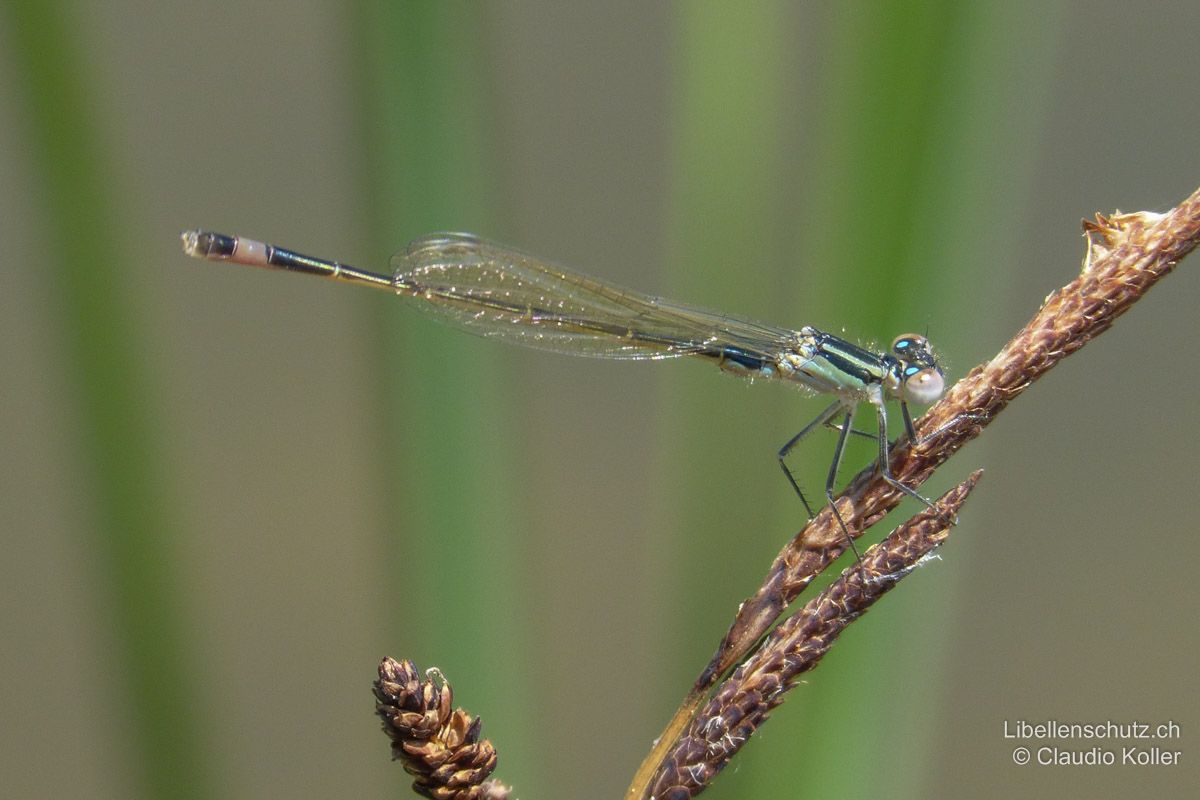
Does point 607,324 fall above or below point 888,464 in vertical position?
above

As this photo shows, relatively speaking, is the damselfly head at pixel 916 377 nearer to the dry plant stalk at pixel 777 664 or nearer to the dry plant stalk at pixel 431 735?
the dry plant stalk at pixel 777 664

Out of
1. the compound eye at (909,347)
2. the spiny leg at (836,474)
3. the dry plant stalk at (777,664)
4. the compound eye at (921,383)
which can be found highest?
the compound eye at (909,347)

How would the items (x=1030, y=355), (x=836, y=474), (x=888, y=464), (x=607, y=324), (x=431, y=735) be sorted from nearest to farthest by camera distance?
1. (x=431, y=735)
2. (x=1030, y=355)
3. (x=888, y=464)
4. (x=836, y=474)
5. (x=607, y=324)

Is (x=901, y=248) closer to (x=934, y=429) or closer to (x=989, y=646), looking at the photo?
(x=934, y=429)

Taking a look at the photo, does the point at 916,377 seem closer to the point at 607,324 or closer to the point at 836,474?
the point at 836,474

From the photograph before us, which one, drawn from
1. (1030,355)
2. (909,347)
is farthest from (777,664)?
(909,347)

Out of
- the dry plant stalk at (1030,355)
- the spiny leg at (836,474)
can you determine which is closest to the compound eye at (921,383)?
the spiny leg at (836,474)

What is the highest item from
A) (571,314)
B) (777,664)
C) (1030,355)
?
(571,314)

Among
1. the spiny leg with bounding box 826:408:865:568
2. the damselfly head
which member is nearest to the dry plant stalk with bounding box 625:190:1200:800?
the spiny leg with bounding box 826:408:865:568

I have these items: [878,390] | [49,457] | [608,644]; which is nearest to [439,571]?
[878,390]
